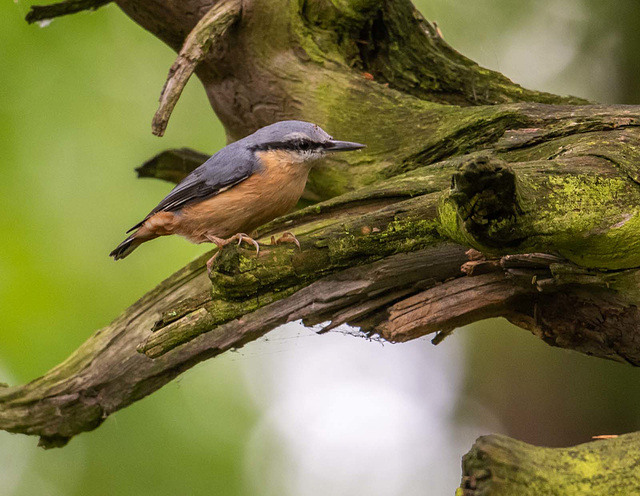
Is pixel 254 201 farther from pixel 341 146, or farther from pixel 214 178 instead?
pixel 341 146

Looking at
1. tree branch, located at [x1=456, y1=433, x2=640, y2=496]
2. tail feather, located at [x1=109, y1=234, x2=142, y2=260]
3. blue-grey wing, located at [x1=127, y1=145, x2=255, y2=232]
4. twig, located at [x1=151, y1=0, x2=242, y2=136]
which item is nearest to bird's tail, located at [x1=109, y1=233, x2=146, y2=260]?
tail feather, located at [x1=109, y1=234, x2=142, y2=260]

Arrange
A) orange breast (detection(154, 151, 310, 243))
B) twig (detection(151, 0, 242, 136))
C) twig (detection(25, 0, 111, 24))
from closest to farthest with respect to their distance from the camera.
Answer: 1. twig (detection(151, 0, 242, 136))
2. orange breast (detection(154, 151, 310, 243))
3. twig (detection(25, 0, 111, 24))

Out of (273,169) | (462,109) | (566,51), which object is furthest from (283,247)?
(566,51)

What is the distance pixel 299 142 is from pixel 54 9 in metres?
1.56

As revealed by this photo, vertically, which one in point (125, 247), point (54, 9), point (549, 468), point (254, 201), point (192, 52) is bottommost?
point (549, 468)

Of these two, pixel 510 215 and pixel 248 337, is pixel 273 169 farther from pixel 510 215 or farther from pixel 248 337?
pixel 510 215

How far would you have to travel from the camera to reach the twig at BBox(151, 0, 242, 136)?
2.46 metres

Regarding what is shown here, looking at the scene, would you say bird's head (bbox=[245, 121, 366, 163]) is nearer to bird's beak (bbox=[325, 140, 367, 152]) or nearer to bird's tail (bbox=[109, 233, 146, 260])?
bird's beak (bbox=[325, 140, 367, 152])

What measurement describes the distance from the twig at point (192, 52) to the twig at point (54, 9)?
88 cm

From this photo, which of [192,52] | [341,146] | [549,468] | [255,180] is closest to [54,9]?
[192,52]

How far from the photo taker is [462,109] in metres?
2.70

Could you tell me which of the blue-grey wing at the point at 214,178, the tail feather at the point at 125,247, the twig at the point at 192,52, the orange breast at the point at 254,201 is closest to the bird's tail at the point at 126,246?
the tail feather at the point at 125,247

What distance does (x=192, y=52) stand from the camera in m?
2.62

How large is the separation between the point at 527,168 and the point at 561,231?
0.20 meters
